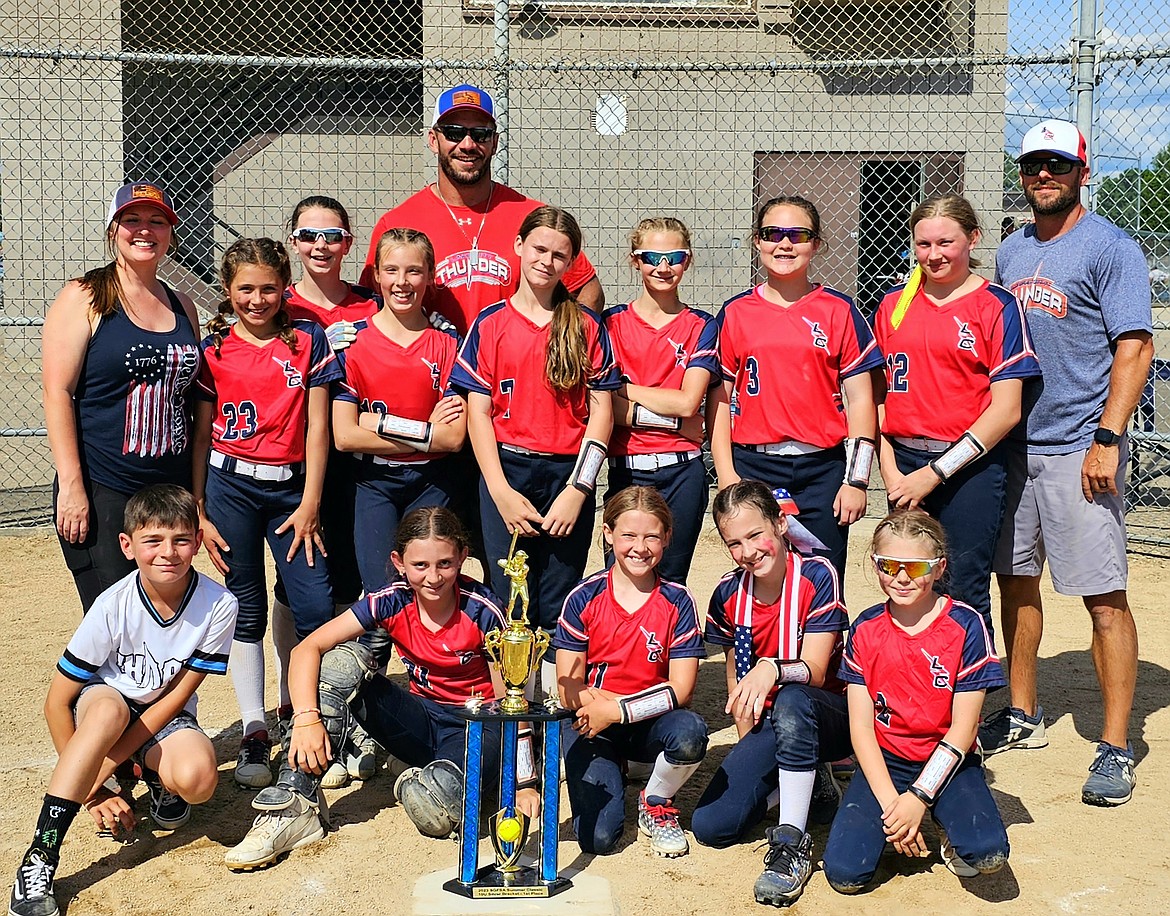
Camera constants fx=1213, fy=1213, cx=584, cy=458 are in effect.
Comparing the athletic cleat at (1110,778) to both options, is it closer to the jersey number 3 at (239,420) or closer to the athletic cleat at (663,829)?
the athletic cleat at (663,829)

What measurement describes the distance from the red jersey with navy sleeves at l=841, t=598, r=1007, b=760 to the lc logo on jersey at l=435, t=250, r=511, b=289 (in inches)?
71.6

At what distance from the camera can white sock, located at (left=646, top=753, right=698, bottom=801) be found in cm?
347

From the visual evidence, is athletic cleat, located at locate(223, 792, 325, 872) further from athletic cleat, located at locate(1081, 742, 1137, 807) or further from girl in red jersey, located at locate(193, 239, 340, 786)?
athletic cleat, located at locate(1081, 742, 1137, 807)

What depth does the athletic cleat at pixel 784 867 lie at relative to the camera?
316 cm

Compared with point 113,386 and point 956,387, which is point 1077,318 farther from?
point 113,386

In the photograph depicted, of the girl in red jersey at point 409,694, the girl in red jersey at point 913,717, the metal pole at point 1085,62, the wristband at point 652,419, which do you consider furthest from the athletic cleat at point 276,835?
the metal pole at point 1085,62

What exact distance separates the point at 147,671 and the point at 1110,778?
118 inches

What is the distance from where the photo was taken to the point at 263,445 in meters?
3.97

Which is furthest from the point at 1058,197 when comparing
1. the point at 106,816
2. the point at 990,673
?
the point at 106,816

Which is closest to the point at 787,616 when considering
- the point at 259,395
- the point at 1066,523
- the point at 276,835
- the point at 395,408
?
the point at 1066,523

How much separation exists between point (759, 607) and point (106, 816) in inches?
77.5

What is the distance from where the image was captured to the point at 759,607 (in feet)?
12.1

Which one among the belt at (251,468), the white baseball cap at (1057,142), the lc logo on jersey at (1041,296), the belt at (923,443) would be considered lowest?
the belt at (251,468)

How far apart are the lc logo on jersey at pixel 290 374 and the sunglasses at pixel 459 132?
102 cm
